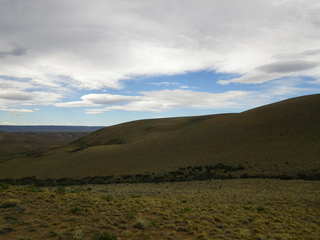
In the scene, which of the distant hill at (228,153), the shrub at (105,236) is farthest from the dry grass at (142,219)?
the distant hill at (228,153)

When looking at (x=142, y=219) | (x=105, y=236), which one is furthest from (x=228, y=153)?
(x=105, y=236)

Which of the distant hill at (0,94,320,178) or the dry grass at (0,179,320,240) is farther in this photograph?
the distant hill at (0,94,320,178)

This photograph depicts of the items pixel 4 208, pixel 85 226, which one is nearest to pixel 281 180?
pixel 85 226

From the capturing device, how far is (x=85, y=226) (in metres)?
8.87

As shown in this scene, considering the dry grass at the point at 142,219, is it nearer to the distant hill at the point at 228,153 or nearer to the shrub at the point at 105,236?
the shrub at the point at 105,236

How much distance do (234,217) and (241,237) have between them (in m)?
2.70

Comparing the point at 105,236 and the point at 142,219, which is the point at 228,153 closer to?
the point at 142,219

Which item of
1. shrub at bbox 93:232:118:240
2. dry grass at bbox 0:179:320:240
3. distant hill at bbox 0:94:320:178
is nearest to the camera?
shrub at bbox 93:232:118:240

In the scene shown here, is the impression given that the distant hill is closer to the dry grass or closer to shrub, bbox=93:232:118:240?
the dry grass

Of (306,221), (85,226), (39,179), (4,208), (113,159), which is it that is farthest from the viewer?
(113,159)

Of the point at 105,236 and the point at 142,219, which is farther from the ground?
the point at 105,236

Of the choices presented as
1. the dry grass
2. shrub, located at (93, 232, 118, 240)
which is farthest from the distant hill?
shrub, located at (93, 232, 118, 240)

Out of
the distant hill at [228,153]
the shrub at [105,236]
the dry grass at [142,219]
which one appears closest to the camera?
the shrub at [105,236]

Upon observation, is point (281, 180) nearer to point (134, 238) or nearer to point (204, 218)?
point (204, 218)
